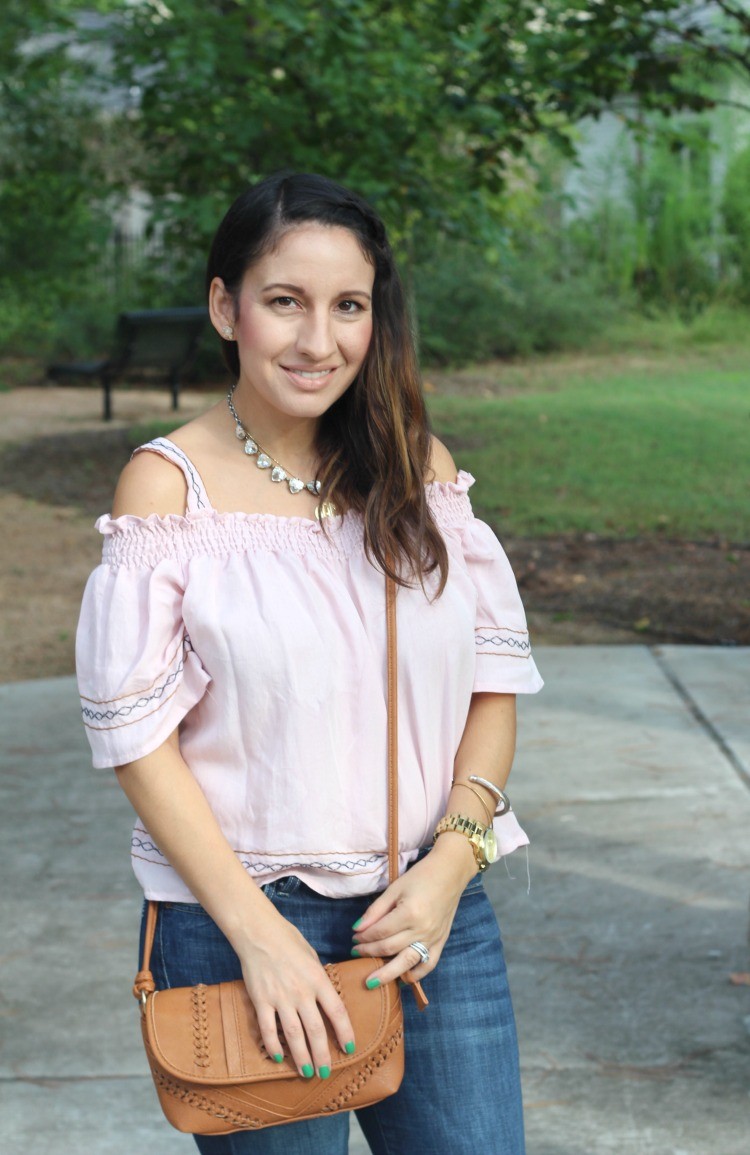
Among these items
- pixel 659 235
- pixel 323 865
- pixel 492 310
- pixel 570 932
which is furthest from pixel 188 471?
pixel 659 235

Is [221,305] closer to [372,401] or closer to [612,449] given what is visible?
[372,401]

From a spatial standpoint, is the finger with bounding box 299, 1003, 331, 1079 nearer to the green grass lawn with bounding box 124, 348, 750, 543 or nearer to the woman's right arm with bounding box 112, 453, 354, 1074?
the woman's right arm with bounding box 112, 453, 354, 1074

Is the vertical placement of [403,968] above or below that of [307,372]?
below

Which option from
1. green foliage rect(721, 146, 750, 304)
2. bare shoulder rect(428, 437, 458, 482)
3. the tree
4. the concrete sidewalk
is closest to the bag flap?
the concrete sidewalk

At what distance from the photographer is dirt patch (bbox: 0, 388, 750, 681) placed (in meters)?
6.87

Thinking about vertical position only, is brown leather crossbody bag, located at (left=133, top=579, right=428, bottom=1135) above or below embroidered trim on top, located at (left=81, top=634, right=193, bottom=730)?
below

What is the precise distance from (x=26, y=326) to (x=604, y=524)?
39.4 ft

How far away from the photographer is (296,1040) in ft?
5.44

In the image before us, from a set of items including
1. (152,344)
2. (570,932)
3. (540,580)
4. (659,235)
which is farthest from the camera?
(659,235)

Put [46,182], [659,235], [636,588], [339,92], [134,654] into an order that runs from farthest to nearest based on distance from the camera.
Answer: [659,235] → [46,182] → [339,92] → [636,588] → [134,654]

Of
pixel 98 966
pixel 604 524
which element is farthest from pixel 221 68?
pixel 98 966

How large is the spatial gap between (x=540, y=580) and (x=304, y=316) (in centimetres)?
603

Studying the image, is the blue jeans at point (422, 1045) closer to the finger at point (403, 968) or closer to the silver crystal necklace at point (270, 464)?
the finger at point (403, 968)

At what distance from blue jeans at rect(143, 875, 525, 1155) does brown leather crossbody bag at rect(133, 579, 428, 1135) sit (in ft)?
0.24
